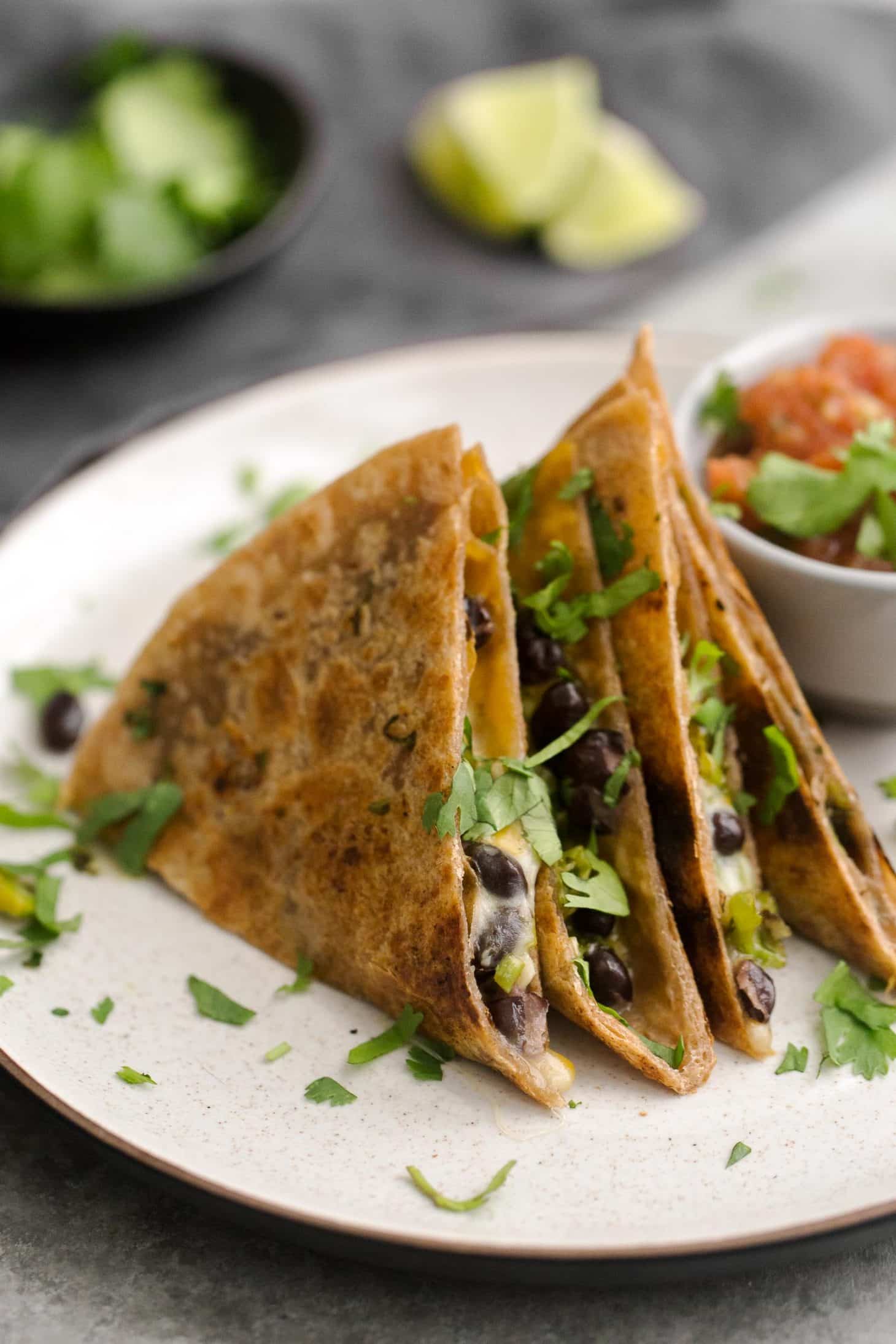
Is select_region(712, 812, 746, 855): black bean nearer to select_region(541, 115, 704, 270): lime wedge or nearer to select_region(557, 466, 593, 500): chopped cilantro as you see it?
select_region(557, 466, 593, 500): chopped cilantro

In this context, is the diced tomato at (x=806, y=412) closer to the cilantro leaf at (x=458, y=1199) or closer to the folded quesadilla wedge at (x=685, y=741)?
the folded quesadilla wedge at (x=685, y=741)

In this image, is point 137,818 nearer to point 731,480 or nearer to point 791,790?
point 791,790

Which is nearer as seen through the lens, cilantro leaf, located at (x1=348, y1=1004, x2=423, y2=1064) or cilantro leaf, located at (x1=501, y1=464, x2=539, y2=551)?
cilantro leaf, located at (x1=348, y1=1004, x2=423, y2=1064)

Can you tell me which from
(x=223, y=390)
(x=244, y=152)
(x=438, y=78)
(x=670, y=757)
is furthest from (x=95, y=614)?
(x=438, y=78)

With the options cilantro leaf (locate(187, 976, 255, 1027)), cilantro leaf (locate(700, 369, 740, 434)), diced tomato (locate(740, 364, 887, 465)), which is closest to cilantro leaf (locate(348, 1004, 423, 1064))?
cilantro leaf (locate(187, 976, 255, 1027))

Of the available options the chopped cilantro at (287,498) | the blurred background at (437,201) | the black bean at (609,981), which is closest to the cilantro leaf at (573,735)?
the black bean at (609,981)

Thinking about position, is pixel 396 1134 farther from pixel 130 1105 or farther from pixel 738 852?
pixel 738 852
